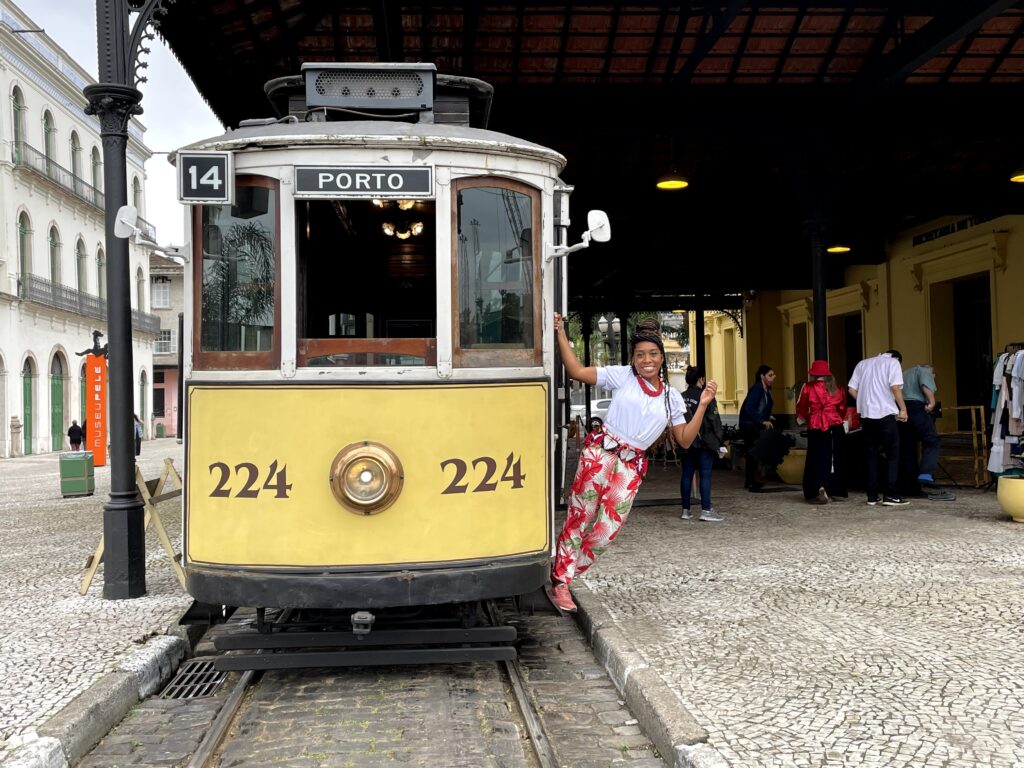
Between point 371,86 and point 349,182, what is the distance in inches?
50.9

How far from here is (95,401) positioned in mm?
20391

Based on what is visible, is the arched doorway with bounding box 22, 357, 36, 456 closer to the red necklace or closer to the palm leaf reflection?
the palm leaf reflection

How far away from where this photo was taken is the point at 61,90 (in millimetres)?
32844

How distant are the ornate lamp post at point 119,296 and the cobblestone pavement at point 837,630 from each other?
3416 mm

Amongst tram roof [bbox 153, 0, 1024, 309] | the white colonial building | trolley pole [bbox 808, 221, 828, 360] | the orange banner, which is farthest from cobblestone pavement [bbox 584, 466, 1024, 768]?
the white colonial building

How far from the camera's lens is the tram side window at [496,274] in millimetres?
5113

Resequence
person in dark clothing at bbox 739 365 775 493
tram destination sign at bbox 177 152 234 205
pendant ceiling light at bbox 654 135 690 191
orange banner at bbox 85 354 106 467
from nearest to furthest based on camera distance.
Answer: tram destination sign at bbox 177 152 234 205 → person in dark clothing at bbox 739 365 775 493 → pendant ceiling light at bbox 654 135 690 191 → orange banner at bbox 85 354 106 467

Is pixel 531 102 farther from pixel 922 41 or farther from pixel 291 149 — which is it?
pixel 291 149

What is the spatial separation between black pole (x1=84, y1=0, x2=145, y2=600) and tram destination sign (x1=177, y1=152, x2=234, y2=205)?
2145mm

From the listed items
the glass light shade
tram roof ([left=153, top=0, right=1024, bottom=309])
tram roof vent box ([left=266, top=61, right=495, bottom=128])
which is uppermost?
tram roof ([left=153, top=0, right=1024, bottom=309])

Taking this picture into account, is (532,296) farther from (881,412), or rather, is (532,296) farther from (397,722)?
(881,412)

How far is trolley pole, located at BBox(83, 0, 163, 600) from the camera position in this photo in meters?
6.82

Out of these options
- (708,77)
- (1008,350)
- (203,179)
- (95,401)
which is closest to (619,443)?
(203,179)

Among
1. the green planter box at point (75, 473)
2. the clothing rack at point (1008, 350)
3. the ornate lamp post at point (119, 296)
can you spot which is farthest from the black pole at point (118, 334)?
the clothing rack at point (1008, 350)
